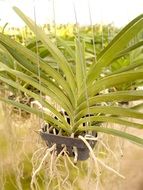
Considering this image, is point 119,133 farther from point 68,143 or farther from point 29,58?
point 29,58

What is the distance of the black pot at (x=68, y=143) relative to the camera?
63 cm

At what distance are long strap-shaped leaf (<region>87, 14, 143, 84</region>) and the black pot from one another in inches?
5.1

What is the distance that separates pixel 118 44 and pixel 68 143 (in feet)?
0.68

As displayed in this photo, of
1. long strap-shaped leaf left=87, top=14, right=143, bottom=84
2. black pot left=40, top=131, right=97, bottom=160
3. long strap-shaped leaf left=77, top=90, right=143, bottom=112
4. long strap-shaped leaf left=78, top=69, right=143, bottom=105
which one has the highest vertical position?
long strap-shaped leaf left=87, top=14, right=143, bottom=84

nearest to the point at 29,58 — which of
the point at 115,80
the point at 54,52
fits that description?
the point at 54,52

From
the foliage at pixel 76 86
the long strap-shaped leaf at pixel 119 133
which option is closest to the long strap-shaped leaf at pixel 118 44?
the foliage at pixel 76 86

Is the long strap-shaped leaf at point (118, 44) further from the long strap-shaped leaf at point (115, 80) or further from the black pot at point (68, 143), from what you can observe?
the black pot at point (68, 143)

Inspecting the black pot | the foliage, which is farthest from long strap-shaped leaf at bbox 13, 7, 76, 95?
the black pot

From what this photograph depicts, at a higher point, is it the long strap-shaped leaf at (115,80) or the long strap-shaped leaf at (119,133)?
the long strap-shaped leaf at (115,80)

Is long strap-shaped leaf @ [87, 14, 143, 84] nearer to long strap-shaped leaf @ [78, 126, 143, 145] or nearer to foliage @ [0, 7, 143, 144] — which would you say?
foliage @ [0, 7, 143, 144]

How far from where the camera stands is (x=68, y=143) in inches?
24.9

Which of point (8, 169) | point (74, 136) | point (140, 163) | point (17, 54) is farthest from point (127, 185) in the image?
point (17, 54)

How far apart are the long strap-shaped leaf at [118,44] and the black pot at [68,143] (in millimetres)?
129

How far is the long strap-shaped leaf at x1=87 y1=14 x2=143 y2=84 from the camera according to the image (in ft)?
1.94
